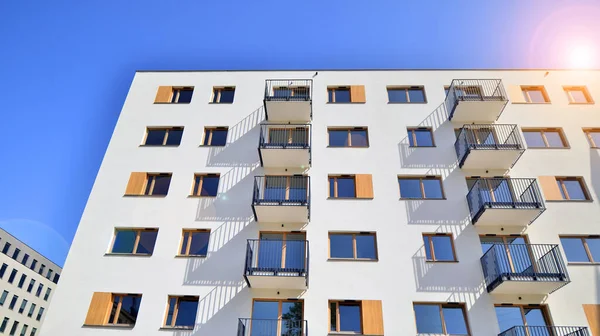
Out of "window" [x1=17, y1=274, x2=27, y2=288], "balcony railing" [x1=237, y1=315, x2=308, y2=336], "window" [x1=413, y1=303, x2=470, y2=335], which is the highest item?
"window" [x1=17, y1=274, x2=27, y2=288]

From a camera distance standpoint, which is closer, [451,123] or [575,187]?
[575,187]

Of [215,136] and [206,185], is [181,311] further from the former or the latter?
[215,136]

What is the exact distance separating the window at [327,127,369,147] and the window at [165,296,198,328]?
30.1ft

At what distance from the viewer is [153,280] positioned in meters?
14.4

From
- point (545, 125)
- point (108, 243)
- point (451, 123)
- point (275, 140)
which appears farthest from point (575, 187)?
point (108, 243)

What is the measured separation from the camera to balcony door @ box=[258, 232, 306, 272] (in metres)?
14.5

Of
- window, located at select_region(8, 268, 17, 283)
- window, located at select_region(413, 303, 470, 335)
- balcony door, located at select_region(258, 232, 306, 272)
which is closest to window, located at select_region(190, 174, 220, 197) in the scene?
balcony door, located at select_region(258, 232, 306, 272)

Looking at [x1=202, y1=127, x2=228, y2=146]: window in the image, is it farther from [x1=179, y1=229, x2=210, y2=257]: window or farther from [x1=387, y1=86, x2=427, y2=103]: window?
[x1=387, y1=86, x2=427, y2=103]: window

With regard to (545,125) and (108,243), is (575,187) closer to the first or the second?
(545,125)

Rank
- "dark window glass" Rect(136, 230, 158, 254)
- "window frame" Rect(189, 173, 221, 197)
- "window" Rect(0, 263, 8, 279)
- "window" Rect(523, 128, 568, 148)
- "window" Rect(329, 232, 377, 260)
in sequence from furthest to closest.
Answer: "window" Rect(0, 263, 8, 279) → "window" Rect(523, 128, 568, 148) → "window frame" Rect(189, 173, 221, 197) → "dark window glass" Rect(136, 230, 158, 254) → "window" Rect(329, 232, 377, 260)

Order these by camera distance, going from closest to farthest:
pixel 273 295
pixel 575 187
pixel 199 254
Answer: pixel 273 295, pixel 199 254, pixel 575 187

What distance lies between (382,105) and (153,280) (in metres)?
13.2

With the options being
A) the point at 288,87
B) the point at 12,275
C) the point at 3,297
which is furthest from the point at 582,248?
the point at 12,275

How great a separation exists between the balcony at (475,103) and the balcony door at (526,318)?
8.69 metres
